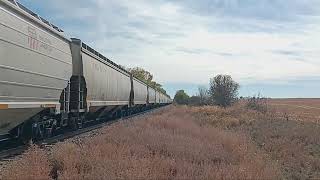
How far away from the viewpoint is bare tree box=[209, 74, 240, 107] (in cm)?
8731

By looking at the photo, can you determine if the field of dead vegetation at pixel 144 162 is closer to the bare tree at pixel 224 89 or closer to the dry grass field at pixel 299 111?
the dry grass field at pixel 299 111

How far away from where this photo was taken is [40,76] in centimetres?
1336

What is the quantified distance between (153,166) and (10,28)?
14.2 ft

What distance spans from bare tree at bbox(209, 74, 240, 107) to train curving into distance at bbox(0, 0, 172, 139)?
64.2 meters

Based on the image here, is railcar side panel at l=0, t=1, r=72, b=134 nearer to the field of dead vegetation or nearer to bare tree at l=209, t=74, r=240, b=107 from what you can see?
the field of dead vegetation

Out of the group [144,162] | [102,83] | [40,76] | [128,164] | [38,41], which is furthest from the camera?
[102,83]

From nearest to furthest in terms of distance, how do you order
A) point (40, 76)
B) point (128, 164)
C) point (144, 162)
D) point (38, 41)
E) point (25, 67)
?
point (128, 164) → point (144, 162) → point (25, 67) → point (38, 41) → point (40, 76)

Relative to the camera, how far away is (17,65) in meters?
11.3

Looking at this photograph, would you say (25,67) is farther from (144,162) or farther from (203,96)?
(203,96)

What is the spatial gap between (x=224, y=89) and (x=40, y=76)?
251ft

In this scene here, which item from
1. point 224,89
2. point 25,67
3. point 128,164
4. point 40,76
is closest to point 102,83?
point 40,76

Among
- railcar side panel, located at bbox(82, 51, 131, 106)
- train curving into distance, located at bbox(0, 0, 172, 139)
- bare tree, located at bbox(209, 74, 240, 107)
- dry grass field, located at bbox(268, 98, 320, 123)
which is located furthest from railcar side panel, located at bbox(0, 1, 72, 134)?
bare tree, located at bbox(209, 74, 240, 107)

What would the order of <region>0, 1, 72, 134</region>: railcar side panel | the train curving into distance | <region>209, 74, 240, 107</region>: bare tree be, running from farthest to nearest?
<region>209, 74, 240, 107</region>: bare tree
the train curving into distance
<region>0, 1, 72, 134</region>: railcar side panel

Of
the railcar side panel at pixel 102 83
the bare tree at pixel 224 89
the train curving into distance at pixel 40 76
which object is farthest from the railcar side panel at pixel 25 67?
the bare tree at pixel 224 89
